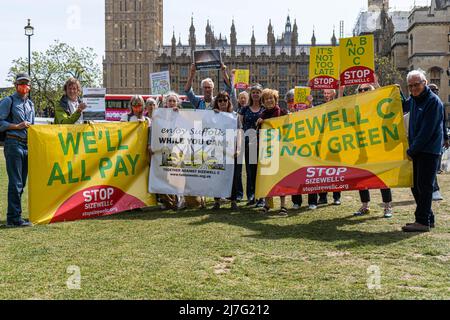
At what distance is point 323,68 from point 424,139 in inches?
329

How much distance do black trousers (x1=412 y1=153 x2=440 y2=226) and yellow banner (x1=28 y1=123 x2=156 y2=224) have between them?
4157 mm

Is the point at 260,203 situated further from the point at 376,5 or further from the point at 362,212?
the point at 376,5

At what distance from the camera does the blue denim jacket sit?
22.7ft

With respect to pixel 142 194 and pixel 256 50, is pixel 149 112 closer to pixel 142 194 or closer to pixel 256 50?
pixel 142 194

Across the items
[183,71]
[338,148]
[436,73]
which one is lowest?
[338,148]

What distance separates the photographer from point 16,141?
704 centimetres

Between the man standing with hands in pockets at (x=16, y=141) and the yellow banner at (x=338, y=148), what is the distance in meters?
3.42

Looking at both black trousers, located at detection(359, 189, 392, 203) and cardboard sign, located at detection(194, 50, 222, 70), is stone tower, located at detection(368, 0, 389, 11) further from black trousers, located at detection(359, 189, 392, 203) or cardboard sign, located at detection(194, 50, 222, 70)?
black trousers, located at detection(359, 189, 392, 203)

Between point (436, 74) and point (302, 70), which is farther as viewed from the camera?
point (302, 70)

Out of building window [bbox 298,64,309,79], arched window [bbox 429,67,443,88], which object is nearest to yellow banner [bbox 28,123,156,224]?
arched window [bbox 429,67,443,88]

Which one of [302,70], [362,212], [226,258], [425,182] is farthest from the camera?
[302,70]

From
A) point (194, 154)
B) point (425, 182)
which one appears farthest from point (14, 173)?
point (425, 182)

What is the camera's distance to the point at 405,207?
29.5ft

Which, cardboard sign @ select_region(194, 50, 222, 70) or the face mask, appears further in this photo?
cardboard sign @ select_region(194, 50, 222, 70)
